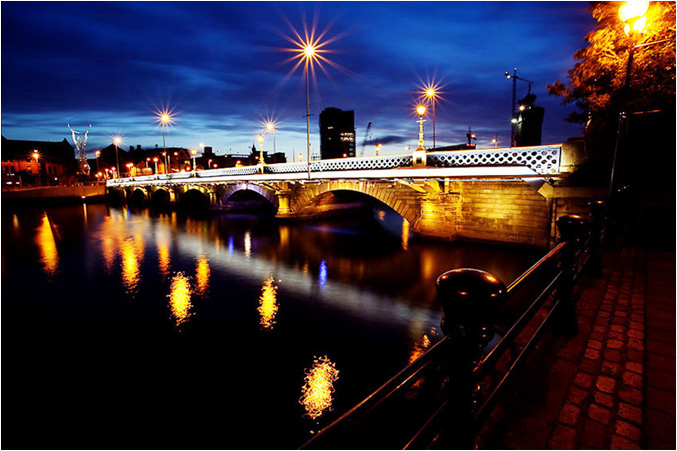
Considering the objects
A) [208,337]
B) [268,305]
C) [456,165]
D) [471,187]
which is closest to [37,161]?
[268,305]

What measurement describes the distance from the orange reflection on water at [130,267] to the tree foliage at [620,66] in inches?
707

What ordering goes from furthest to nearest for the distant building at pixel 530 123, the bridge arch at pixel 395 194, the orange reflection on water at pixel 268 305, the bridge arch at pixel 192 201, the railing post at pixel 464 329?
the bridge arch at pixel 192 201
the distant building at pixel 530 123
the bridge arch at pixel 395 194
the orange reflection on water at pixel 268 305
the railing post at pixel 464 329

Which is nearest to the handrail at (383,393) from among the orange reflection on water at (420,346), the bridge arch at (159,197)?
the orange reflection on water at (420,346)

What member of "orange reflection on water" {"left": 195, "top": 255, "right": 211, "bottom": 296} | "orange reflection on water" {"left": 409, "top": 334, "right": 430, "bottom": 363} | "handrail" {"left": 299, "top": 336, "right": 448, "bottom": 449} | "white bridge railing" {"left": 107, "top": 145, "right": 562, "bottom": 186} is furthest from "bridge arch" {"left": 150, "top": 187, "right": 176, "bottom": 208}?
"handrail" {"left": 299, "top": 336, "right": 448, "bottom": 449}

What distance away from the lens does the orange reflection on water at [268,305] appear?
9.32 m

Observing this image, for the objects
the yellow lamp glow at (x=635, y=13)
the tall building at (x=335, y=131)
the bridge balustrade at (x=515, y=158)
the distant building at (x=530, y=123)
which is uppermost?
the tall building at (x=335, y=131)

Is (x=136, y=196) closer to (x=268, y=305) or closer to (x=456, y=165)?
(x=268, y=305)

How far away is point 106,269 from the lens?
591 inches

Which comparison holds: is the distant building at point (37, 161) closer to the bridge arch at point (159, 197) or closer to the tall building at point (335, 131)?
the bridge arch at point (159, 197)

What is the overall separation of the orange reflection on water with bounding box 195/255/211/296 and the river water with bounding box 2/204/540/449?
0.10 m

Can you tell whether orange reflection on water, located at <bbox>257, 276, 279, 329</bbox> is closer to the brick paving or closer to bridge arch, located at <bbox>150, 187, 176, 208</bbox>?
the brick paving

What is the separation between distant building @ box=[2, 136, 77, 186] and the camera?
76.6m

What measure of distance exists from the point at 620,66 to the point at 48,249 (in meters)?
29.8

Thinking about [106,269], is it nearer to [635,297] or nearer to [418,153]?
[418,153]
